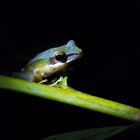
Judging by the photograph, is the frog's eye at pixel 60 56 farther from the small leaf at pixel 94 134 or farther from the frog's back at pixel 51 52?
the small leaf at pixel 94 134


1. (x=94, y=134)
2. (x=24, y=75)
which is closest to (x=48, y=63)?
(x=24, y=75)

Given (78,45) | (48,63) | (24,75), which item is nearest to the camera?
(24,75)

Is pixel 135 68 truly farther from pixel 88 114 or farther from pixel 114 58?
pixel 88 114

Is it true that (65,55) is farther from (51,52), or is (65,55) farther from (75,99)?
(75,99)

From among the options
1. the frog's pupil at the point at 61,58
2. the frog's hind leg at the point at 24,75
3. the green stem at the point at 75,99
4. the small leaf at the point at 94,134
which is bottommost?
the small leaf at the point at 94,134

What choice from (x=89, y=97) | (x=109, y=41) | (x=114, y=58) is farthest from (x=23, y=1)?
(x=89, y=97)

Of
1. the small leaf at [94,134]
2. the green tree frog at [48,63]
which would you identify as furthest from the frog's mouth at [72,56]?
the small leaf at [94,134]
